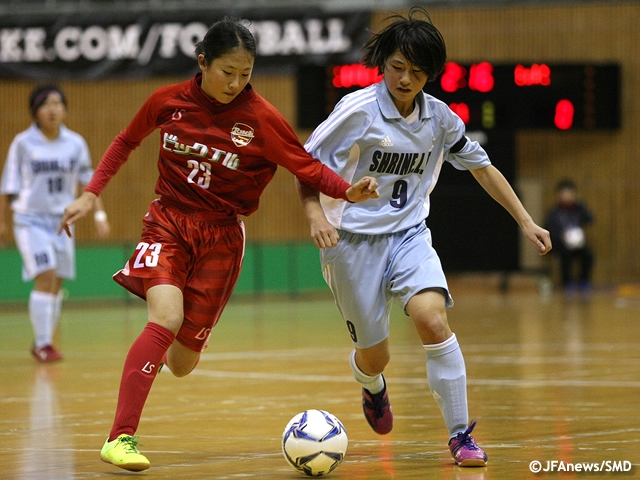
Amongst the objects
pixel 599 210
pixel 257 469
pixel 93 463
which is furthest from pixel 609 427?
pixel 599 210

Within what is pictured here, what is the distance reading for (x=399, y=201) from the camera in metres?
5.42

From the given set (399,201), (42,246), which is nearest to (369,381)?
(399,201)

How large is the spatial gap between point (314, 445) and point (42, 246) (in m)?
6.14

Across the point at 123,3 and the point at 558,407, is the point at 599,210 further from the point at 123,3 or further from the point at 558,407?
the point at 558,407

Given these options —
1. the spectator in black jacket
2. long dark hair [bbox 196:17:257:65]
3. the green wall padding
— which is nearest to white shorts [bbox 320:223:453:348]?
long dark hair [bbox 196:17:257:65]

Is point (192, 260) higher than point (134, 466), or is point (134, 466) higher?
point (192, 260)

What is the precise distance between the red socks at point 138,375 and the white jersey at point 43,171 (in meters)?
5.84

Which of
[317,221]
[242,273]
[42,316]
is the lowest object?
[42,316]

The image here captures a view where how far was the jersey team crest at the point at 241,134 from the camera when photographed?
529 cm

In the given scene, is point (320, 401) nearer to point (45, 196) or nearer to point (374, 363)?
point (374, 363)

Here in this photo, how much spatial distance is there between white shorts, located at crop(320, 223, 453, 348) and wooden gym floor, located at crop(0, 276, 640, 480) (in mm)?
615

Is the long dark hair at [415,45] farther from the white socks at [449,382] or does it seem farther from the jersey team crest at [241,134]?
the white socks at [449,382]

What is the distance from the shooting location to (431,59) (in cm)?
513

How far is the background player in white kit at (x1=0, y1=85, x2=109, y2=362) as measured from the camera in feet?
33.7
